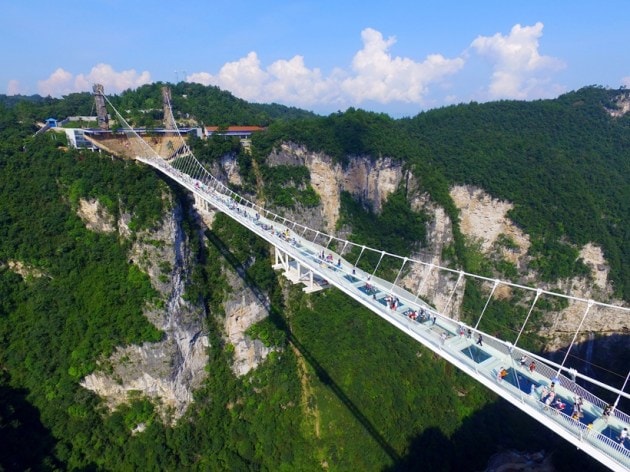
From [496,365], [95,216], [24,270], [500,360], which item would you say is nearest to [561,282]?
[500,360]

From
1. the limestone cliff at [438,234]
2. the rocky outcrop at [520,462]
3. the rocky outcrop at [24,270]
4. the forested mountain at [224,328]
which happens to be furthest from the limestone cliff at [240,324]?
the rocky outcrop at [520,462]

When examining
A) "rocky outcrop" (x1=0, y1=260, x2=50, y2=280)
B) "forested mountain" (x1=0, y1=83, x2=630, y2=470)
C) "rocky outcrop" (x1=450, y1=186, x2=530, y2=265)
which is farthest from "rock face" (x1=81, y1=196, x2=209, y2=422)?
"rocky outcrop" (x1=450, y1=186, x2=530, y2=265)

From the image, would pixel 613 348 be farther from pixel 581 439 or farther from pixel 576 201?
pixel 581 439

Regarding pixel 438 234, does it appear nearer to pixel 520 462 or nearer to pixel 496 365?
pixel 520 462

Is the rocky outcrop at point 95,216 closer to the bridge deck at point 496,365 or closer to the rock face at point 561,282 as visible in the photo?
the bridge deck at point 496,365

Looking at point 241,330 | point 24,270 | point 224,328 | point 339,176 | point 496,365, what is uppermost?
point 339,176

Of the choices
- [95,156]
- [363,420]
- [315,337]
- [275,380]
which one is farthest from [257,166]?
[363,420]
